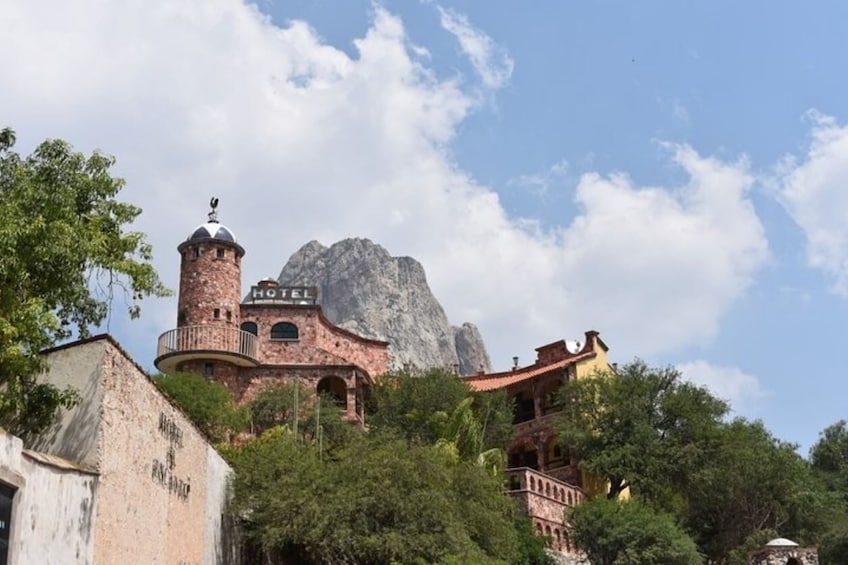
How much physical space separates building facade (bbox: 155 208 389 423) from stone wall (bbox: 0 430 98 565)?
29.0 meters

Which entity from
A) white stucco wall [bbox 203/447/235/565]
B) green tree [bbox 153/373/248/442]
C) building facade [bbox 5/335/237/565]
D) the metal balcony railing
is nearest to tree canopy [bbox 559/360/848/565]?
green tree [bbox 153/373/248/442]

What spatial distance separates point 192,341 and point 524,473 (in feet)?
53.0

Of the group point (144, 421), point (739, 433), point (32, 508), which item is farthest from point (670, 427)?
point (32, 508)

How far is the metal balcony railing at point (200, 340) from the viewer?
149 ft

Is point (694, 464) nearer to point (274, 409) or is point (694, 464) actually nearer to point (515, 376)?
point (515, 376)

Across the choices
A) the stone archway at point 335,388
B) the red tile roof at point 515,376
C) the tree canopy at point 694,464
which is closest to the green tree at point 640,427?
the tree canopy at point 694,464

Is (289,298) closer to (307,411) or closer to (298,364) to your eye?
(298,364)

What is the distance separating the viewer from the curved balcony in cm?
4528

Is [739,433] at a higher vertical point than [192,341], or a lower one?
lower

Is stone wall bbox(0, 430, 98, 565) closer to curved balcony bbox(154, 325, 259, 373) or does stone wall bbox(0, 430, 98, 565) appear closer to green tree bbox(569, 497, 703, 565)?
green tree bbox(569, 497, 703, 565)

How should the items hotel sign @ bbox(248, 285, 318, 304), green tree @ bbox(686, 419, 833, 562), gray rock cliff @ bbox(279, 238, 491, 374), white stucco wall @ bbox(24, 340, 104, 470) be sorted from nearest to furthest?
white stucco wall @ bbox(24, 340, 104, 470) < green tree @ bbox(686, 419, 833, 562) < hotel sign @ bbox(248, 285, 318, 304) < gray rock cliff @ bbox(279, 238, 491, 374)

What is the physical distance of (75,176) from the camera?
18734 millimetres

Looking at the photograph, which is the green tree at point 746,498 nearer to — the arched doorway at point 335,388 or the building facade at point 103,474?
the arched doorway at point 335,388

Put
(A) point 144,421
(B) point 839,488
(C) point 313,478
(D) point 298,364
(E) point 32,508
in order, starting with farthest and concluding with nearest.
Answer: (B) point 839,488
(D) point 298,364
(C) point 313,478
(A) point 144,421
(E) point 32,508
